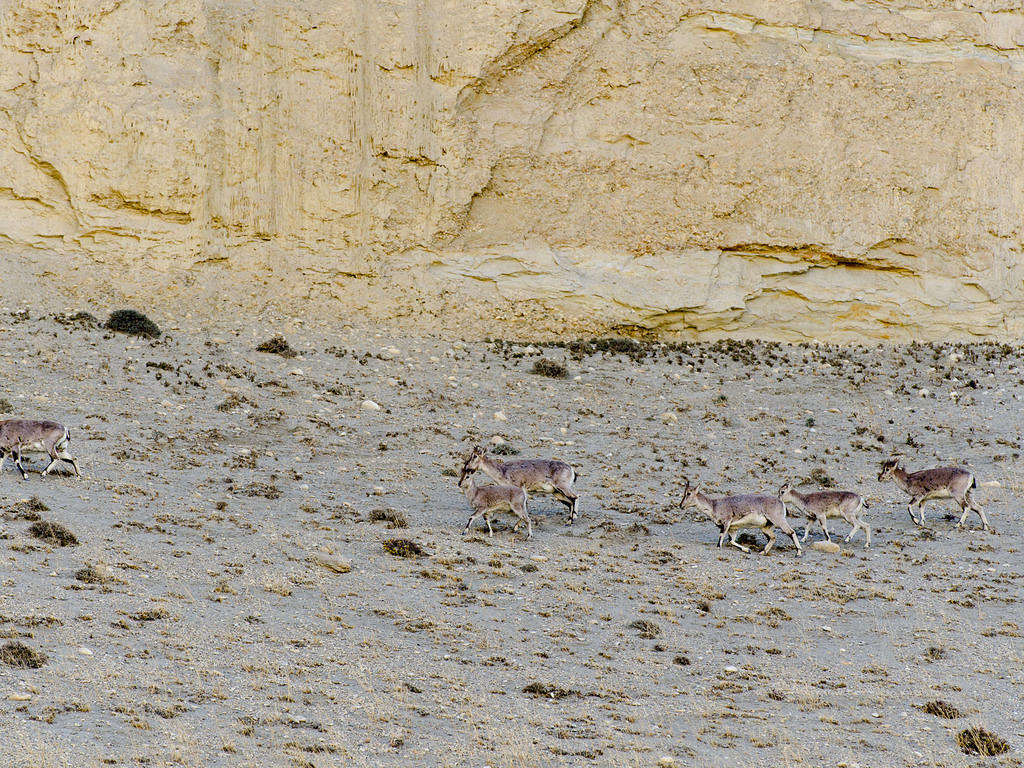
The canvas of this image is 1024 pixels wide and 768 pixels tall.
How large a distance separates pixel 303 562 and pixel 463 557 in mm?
2084

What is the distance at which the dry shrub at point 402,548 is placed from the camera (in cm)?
1478

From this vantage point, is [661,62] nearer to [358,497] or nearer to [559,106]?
[559,106]

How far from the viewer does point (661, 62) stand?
3384 centimetres

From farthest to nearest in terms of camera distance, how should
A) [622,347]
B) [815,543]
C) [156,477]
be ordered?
[622,347]
[156,477]
[815,543]

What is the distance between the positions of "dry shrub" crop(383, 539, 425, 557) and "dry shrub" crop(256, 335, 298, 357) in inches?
488

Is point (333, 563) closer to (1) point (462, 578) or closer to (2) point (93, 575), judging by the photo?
(1) point (462, 578)

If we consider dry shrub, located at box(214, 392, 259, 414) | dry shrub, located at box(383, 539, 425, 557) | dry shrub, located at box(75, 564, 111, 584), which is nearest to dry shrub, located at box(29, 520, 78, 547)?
dry shrub, located at box(75, 564, 111, 584)

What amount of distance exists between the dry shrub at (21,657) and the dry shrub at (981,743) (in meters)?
7.82

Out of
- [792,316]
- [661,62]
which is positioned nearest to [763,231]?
[792,316]

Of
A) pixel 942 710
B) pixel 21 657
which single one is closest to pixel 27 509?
pixel 21 657

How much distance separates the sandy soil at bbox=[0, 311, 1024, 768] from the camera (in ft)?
30.9

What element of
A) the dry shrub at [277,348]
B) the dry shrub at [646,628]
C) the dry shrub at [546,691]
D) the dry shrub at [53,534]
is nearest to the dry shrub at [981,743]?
the dry shrub at [546,691]

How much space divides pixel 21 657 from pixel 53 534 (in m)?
4.00

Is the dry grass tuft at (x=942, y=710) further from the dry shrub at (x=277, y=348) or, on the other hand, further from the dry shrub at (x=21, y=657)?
the dry shrub at (x=277, y=348)
